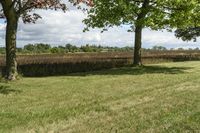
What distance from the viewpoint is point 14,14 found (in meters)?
22.9

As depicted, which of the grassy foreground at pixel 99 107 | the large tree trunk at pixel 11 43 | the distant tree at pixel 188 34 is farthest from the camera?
the distant tree at pixel 188 34

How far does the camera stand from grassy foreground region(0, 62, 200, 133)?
11219 millimetres

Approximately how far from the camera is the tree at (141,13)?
3290cm

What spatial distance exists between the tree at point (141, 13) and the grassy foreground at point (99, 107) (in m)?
12.9

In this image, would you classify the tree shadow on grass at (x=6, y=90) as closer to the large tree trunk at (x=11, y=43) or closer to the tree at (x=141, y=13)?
the large tree trunk at (x=11, y=43)

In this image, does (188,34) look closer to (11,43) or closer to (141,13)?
(141,13)

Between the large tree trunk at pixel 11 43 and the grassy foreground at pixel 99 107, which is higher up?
the large tree trunk at pixel 11 43

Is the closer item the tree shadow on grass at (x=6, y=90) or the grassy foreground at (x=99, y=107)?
the grassy foreground at (x=99, y=107)

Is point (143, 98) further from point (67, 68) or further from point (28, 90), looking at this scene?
point (67, 68)

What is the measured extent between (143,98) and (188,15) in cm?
1817

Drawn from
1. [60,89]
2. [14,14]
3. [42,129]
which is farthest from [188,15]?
[42,129]

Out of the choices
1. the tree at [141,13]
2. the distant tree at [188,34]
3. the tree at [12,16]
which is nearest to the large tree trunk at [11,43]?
the tree at [12,16]

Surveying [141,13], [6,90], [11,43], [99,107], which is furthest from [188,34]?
[99,107]

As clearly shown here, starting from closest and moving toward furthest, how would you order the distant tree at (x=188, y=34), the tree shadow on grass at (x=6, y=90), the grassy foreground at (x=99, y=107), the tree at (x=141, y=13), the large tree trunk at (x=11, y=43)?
1. the grassy foreground at (x=99, y=107)
2. the tree shadow on grass at (x=6, y=90)
3. the large tree trunk at (x=11, y=43)
4. the tree at (x=141, y=13)
5. the distant tree at (x=188, y=34)
